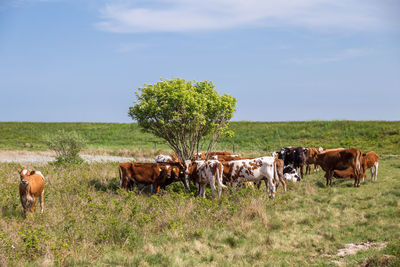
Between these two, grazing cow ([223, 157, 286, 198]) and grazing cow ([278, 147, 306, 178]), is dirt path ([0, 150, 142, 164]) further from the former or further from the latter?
grazing cow ([223, 157, 286, 198])

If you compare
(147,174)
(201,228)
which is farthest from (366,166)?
(201,228)

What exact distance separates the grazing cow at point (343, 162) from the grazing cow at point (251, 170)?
13.9 ft

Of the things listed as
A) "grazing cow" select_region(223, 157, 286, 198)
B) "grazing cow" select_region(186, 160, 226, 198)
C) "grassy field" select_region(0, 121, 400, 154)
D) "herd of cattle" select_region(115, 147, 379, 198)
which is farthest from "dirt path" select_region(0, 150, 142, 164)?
"grazing cow" select_region(223, 157, 286, 198)

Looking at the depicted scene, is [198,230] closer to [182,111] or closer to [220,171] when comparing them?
[220,171]

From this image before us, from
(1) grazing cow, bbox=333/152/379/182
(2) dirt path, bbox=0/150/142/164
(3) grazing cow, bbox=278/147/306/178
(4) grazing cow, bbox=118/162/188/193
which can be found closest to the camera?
(4) grazing cow, bbox=118/162/188/193

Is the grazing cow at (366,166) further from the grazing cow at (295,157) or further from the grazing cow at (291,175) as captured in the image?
the grazing cow at (295,157)

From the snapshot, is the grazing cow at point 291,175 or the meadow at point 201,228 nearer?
the meadow at point 201,228

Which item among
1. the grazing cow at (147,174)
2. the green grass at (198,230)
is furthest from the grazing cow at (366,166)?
the grazing cow at (147,174)

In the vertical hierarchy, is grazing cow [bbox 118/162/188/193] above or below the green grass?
above

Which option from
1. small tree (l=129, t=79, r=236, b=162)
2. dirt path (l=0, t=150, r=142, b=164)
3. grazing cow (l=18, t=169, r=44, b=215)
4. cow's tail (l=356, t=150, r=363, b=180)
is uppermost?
small tree (l=129, t=79, r=236, b=162)

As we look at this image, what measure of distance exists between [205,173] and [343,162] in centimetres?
780

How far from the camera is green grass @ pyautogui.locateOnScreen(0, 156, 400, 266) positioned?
29.3 feet

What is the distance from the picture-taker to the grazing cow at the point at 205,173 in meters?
15.3

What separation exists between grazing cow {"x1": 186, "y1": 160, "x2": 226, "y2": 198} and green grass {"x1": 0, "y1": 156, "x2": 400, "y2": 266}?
1.35m
